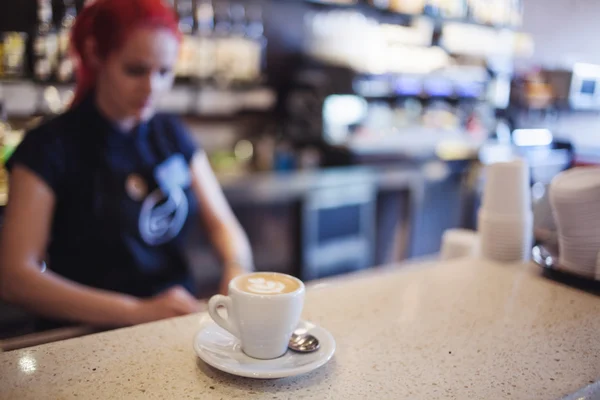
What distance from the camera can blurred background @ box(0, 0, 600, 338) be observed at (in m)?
3.17

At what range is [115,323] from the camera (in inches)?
52.4

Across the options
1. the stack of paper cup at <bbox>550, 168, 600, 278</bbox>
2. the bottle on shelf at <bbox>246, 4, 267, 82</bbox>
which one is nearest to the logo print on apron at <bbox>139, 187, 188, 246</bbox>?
the stack of paper cup at <bbox>550, 168, 600, 278</bbox>

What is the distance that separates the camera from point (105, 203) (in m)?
1.55

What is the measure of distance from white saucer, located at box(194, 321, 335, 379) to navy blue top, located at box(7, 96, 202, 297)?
2.47ft

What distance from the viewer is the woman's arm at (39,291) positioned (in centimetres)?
133

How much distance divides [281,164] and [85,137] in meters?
2.22

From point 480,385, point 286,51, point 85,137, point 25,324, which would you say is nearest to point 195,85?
point 286,51

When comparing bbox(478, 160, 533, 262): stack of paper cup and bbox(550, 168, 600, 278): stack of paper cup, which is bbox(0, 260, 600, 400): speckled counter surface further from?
bbox(478, 160, 533, 262): stack of paper cup

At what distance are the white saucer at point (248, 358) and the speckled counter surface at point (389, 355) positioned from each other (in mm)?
23

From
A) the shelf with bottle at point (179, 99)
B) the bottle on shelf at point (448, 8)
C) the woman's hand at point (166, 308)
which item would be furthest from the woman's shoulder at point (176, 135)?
the bottle on shelf at point (448, 8)

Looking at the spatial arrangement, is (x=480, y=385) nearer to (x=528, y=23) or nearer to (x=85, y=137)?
(x=85, y=137)

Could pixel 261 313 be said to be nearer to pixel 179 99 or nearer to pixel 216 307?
pixel 216 307

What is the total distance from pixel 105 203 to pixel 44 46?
1.94 m

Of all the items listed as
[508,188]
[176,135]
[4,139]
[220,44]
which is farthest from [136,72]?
[220,44]
